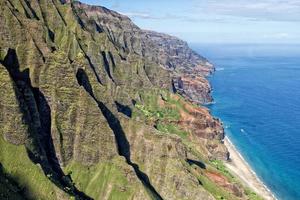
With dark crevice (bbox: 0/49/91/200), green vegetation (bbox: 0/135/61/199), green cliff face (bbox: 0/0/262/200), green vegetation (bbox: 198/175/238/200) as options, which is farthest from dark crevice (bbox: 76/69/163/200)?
green vegetation (bbox: 0/135/61/199)

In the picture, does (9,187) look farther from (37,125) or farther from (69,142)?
(69,142)

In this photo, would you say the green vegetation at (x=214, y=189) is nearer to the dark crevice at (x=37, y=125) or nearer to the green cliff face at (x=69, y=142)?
the green cliff face at (x=69, y=142)

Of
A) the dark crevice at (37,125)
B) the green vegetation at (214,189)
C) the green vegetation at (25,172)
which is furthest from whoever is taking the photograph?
the green vegetation at (214,189)

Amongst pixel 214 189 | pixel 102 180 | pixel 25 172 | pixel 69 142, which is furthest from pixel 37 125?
pixel 214 189

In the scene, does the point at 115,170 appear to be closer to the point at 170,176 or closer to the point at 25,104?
the point at 170,176

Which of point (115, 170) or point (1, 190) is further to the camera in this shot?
point (115, 170)

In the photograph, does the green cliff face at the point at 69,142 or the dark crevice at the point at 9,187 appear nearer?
the dark crevice at the point at 9,187

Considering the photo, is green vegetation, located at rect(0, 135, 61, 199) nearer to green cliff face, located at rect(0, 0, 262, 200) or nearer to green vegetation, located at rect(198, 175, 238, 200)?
green cliff face, located at rect(0, 0, 262, 200)

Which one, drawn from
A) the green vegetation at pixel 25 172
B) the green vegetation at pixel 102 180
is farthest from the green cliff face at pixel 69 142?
the green vegetation at pixel 25 172

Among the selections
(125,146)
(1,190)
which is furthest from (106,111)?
(1,190)
